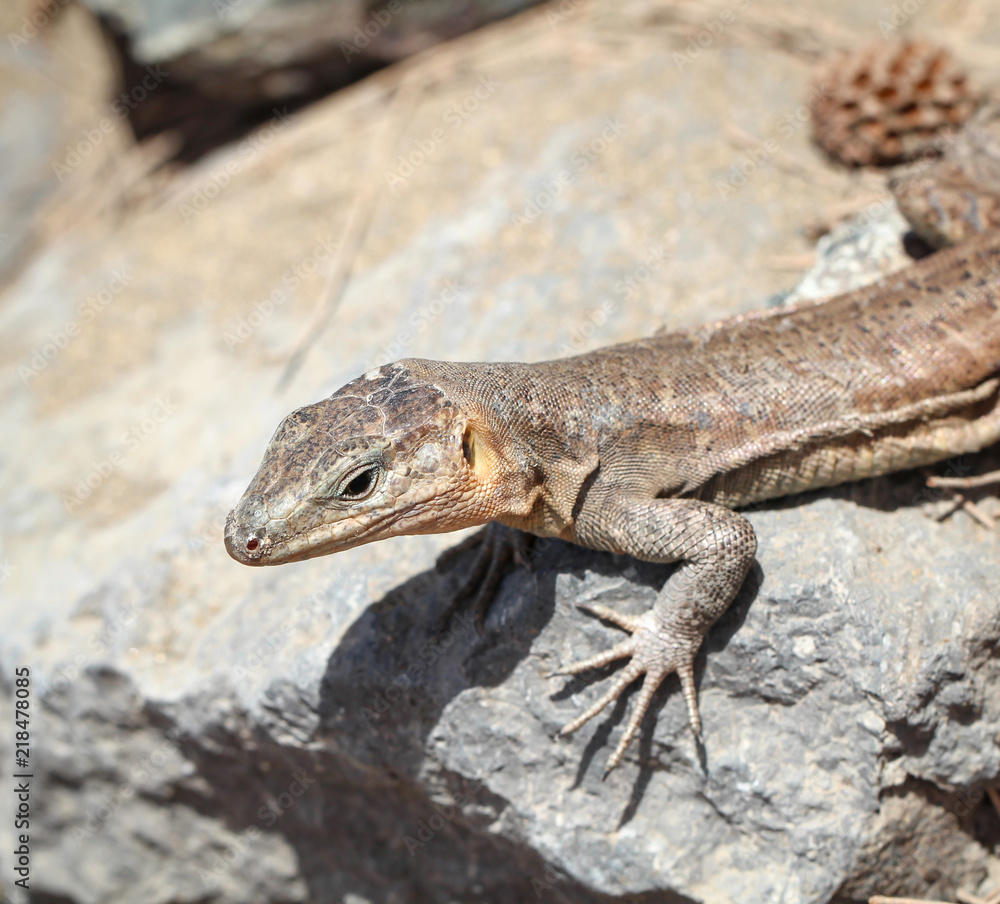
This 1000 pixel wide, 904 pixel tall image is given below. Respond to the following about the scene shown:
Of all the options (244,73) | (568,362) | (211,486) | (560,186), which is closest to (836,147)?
(560,186)

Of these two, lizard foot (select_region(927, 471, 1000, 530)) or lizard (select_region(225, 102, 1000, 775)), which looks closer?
lizard (select_region(225, 102, 1000, 775))

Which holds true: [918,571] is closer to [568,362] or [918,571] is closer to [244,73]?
[568,362]

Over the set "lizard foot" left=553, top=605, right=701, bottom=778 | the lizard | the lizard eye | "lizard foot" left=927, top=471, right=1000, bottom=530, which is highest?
the lizard eye

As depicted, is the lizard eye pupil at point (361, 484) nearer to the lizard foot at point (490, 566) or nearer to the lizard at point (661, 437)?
the lizard at point (661, 437)

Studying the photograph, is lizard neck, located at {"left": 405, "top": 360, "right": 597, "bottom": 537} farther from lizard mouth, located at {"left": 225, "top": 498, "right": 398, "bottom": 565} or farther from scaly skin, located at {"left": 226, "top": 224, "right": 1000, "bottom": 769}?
lizard mouth, located at {"left": 225, "top": 498, "right": 398, "bottom": 565}

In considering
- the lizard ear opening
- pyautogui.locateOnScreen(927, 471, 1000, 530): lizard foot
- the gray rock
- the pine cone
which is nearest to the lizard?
the lizard ear opening

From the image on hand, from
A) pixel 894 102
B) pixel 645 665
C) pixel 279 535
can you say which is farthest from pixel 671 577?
pixel 894 102

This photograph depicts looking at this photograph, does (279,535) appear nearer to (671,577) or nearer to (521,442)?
(521,442)
